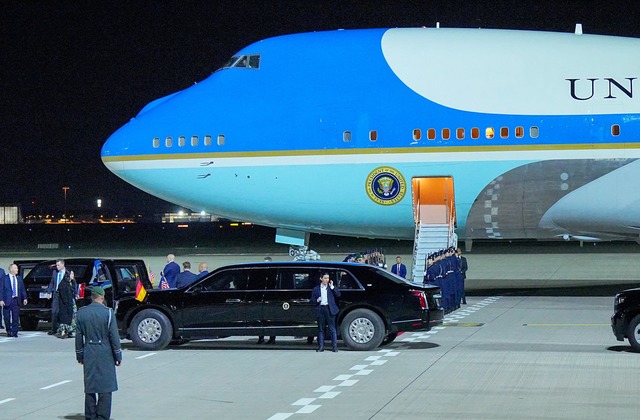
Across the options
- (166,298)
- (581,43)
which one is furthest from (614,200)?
(166,298)

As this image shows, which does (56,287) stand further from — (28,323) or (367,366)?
(367,366)

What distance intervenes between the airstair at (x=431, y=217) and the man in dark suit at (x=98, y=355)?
17440mm

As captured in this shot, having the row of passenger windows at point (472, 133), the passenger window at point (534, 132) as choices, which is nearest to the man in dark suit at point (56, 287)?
the row of passenger windows at point (472, 133)

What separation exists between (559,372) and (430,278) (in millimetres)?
8947

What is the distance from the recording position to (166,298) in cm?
2025

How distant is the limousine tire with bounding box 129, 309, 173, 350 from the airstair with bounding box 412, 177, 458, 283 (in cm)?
995

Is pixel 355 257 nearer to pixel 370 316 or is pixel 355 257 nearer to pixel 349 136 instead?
pixel 349 136

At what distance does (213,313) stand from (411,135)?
392 inches

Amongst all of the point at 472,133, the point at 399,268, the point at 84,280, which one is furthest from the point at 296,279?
the point at 399,268

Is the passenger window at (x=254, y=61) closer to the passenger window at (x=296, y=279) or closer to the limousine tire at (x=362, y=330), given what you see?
the passenger window at (x=296, y=279)

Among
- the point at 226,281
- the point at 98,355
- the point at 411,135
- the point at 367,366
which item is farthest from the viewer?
the point at 411,135

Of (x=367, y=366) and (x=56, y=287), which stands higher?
(x=56, y=287)

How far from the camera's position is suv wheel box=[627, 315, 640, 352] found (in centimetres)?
1841

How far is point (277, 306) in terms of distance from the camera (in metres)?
19.9
